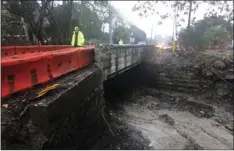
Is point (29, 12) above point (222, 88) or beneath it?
above

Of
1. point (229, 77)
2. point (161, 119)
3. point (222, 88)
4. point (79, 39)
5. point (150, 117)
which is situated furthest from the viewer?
point (222, 88)

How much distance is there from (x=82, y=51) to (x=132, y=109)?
535 centimetres

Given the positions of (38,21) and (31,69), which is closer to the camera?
(31,69)

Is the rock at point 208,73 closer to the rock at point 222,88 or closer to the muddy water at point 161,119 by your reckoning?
the rock at point 222,88

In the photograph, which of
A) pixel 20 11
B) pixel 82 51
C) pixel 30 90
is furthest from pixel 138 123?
pixel 20 11

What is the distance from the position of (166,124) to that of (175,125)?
1.15 ft

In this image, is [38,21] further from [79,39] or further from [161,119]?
[161,119]

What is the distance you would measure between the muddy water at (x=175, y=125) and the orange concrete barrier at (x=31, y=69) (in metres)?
3.71

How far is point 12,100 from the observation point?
3834 mm

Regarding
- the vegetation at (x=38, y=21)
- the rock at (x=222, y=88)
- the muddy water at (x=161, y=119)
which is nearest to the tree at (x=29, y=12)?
the vegetation at (x=38, y=21)

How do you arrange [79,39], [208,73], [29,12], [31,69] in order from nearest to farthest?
[31,69] → [79,39] → [208,73] → [29,12]

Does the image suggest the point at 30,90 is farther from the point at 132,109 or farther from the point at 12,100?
the point at 132,109

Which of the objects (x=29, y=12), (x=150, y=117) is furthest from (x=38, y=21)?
(x=150, y=117)

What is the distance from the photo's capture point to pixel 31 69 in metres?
4.42
